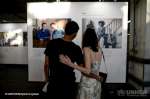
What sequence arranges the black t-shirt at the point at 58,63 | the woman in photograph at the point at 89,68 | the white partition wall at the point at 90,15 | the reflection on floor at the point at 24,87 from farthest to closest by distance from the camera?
1. the reflection on floor at the point at 24,87
2. the white partition wall at the point at 90,15
3. the woman in photograph at the point at 89,68
4. the black t-shirt at the point at 58,63

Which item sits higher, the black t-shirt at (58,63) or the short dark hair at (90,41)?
the short dark hair at (90,41)

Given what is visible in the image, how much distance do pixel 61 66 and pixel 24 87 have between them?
2.59m

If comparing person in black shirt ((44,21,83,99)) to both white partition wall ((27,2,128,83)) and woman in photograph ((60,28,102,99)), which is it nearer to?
woman in photograph ((60,28,102,99))

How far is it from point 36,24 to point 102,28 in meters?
1.36

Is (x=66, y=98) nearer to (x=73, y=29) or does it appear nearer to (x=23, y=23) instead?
(x=73, y=29)

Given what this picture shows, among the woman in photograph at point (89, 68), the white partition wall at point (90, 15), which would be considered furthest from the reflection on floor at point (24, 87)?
the woman in photograph at point (89, 68)

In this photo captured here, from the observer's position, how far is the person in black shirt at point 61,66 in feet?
12.2

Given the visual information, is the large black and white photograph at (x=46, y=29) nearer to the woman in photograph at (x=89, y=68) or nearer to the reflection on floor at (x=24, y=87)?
the reflection on floor at (x=24, y=87)

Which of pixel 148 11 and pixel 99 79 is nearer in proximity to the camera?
pixel 99 79

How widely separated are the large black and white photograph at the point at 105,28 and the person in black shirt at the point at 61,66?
6.28ft

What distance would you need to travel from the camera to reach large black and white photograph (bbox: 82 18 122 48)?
18.6 feet

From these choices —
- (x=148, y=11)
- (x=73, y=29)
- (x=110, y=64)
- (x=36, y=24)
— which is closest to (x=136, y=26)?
(x=148, y=11)

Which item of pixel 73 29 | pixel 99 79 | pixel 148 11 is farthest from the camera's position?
pixel 148 11

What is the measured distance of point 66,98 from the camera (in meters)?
3.83
